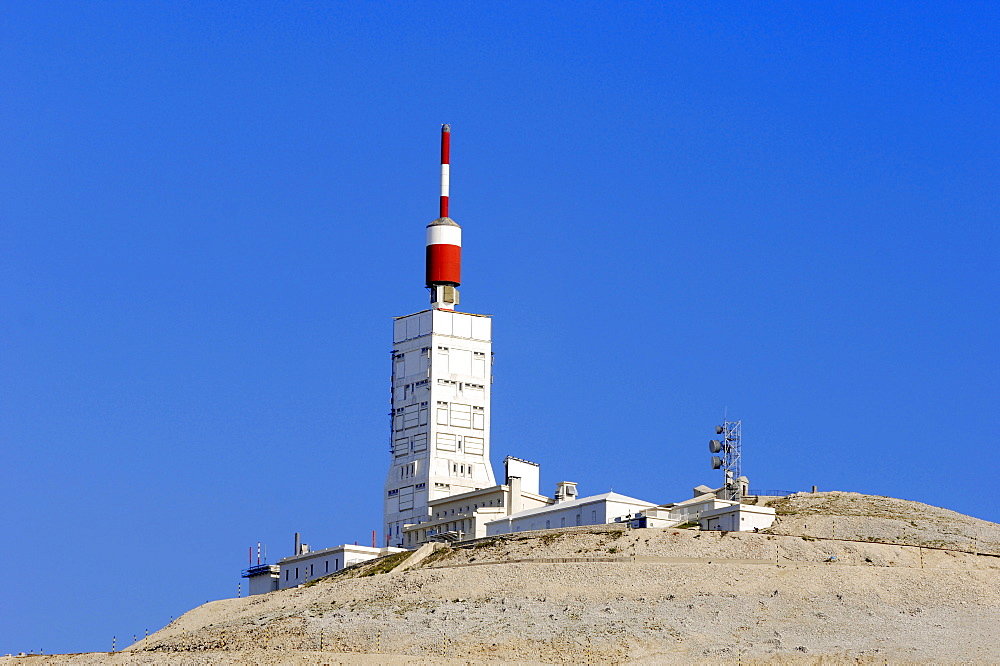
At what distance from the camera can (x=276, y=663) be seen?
85812mm

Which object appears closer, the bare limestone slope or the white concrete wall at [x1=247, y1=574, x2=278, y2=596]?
the bare limestone slope

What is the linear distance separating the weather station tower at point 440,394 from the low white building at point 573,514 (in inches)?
488

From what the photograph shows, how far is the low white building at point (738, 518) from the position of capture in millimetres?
103250

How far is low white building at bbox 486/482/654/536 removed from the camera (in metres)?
109

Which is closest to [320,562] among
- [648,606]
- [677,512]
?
[677,512]

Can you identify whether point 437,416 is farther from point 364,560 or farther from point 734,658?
point 734,658

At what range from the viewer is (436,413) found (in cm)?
12975

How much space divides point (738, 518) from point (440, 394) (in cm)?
3161

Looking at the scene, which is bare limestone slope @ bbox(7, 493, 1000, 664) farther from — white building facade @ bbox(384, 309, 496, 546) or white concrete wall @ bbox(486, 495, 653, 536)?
white building facade @ bbox(384, 309, 496, 546)

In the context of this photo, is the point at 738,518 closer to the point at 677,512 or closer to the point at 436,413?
the point at 677,512

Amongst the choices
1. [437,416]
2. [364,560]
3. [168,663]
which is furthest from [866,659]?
[437,416]

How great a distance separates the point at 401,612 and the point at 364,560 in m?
26.0

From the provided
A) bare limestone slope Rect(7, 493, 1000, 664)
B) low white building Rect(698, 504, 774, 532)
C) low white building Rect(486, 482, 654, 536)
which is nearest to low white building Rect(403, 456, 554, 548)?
low white building Rect(486, 482, 654, 536)

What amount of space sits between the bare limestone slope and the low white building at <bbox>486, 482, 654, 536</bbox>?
4287mm
